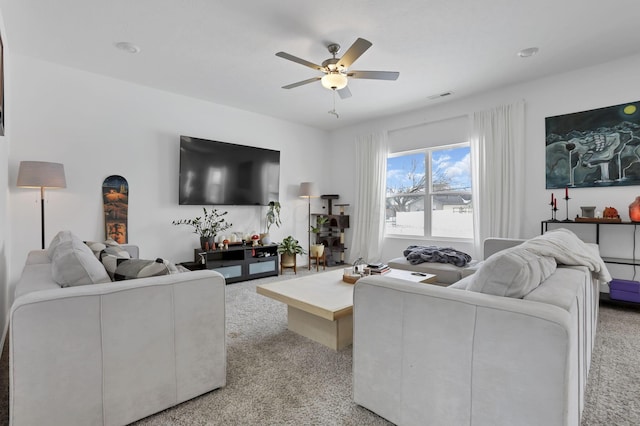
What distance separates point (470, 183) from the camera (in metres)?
4.53

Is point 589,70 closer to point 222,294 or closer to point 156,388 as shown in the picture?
point 222,294

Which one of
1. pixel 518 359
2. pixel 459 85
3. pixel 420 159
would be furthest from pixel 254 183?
pixel 518 359

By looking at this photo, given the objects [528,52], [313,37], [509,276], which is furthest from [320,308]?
[528,52]

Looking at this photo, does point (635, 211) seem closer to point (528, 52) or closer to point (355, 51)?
point (528, 52)

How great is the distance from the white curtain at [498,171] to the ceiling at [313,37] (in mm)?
478

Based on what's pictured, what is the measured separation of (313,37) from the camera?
2832 millimetres

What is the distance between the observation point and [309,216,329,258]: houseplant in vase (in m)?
5.34

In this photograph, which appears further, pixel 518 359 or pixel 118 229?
pixel 118 229

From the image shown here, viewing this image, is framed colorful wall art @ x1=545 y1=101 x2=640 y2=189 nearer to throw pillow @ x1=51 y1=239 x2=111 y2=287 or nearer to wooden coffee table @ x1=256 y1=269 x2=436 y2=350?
wooden coffee table @ x1=256 y1=269 x2=436 y2=350

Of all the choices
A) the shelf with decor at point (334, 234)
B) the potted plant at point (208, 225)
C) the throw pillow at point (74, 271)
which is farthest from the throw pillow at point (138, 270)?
the shelf with decor at point (334, 234)

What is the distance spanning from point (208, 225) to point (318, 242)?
206 cm

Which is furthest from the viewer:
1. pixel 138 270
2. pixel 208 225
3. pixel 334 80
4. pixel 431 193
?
pixel 431 193

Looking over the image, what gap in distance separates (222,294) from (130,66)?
120 inches

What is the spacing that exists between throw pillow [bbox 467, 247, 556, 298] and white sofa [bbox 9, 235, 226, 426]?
4.20ft
